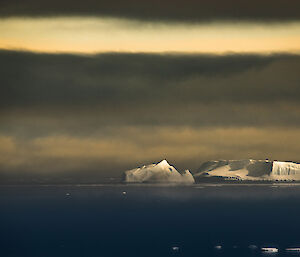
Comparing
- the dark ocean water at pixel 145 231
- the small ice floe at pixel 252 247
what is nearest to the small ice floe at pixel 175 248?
the dark ocean water at pixel 145 231

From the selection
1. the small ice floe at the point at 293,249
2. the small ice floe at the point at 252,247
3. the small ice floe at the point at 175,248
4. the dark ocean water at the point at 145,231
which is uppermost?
the dark ocean water at the point at 145,231

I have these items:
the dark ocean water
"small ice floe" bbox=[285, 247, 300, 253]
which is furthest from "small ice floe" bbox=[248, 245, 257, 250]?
"small ice floe" bbox=[285, 247, 300, 253]

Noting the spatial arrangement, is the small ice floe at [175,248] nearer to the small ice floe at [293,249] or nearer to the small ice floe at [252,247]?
the small ice floe at [252,247]

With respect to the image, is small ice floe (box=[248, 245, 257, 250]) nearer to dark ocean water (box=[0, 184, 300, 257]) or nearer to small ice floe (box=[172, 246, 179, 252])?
dark ocean water (box=[0, 184, 300, 257])

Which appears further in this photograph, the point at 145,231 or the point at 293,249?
the point at 145,231

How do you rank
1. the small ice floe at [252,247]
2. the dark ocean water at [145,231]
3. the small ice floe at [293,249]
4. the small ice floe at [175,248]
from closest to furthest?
the small ice floe at [293,249] < the small ice floe at [175,248] < the dark ocean water at [145,231] < the small ice floe at [252,247]

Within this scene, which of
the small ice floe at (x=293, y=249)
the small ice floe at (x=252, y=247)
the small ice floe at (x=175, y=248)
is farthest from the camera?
the small ice floe at (x=252, y=247)

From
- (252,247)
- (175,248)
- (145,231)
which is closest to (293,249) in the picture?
(252,247)

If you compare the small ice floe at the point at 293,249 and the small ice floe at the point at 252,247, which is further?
the small ice floe at the point at 252,247

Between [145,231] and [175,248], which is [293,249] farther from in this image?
[145,231]

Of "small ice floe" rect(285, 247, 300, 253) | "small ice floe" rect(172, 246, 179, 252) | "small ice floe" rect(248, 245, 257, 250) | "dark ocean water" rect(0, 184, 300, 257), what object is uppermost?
"dark ocean water" rect(0, 184, 300, 257)

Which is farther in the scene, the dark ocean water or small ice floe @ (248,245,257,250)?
small ice floe @ (248,245,257,250)
